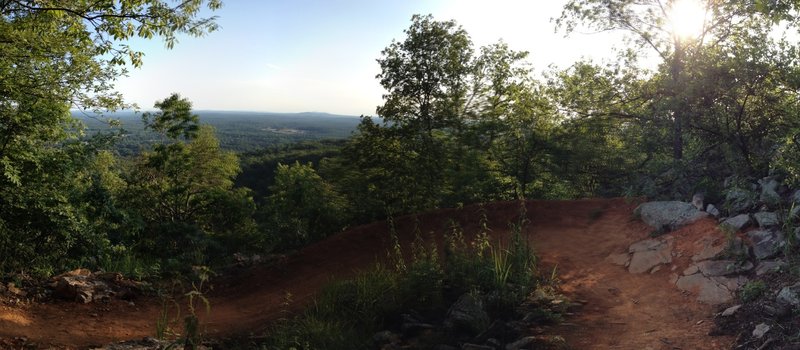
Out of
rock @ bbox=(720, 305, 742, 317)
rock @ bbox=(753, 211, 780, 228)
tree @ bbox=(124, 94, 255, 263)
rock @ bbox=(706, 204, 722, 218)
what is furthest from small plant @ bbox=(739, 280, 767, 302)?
tree @ bbox=(124, 94, 255, 263)

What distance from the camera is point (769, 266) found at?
557 centimetres

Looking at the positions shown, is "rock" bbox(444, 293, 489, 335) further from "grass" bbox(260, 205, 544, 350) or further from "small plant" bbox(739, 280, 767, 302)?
"small plant" bbox(739, 280, 767, 302)

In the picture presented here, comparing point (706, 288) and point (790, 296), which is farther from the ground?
point (790, 296)

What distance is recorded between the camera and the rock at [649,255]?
7.17m

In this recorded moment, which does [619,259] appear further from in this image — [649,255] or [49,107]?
[49,107]

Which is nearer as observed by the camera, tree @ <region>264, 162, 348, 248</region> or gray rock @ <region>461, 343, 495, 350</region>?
gray rock @ <region>461, 343, 495, 350</region>

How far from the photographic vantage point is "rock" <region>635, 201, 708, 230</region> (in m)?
7.99

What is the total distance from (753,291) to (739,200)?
2.80 meters

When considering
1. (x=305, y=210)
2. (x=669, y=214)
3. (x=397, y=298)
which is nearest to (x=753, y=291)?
(x=669, y=214)

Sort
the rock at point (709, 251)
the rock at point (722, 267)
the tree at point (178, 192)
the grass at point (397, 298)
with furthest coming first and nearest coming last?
the tree at point (178, 192), the rock at point (709, 251), the rock at point (722, 267), the grass at point (397, 298)

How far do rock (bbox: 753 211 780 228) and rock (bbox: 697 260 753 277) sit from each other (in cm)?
83

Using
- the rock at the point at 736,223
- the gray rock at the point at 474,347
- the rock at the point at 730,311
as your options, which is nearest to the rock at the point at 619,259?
the rock at the point at 736,223

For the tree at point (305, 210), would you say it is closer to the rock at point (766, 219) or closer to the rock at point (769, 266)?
the rock at point (766, 219)

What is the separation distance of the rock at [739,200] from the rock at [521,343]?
470 centimetres
